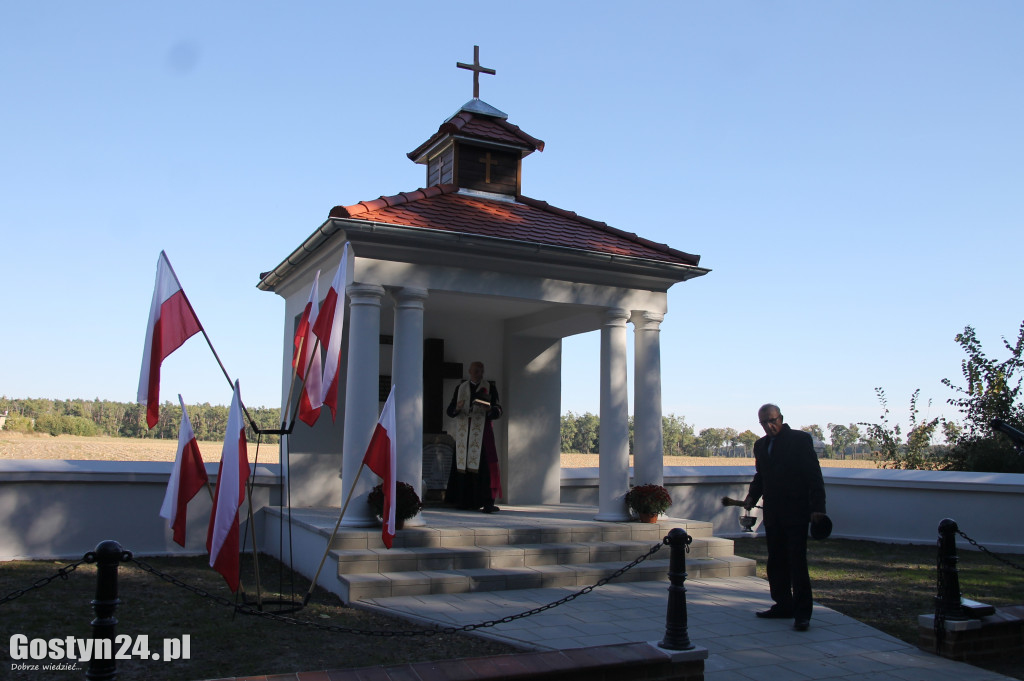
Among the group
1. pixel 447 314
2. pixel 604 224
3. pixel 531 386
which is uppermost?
pixel 604 224

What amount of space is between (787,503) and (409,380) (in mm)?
4423

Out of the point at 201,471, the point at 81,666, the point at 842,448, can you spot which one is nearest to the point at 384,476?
the point at 201,471

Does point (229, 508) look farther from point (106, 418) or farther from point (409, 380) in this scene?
point (106, 418)

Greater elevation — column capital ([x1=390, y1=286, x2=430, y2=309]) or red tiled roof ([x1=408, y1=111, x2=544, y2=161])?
red tiled roof ([x1=408, y1=111, x2=544, y2=161])

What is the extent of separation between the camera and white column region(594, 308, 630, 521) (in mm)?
10359

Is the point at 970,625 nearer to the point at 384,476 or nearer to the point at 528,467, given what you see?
the point at 384,476

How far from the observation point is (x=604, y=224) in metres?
11.5

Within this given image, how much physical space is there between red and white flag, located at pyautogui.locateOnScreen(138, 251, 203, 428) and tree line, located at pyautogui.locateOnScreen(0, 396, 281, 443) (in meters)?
47.1

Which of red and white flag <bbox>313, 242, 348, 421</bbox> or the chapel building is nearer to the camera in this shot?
red and white flag <bbox>313, 242, 348, 421</bbox>

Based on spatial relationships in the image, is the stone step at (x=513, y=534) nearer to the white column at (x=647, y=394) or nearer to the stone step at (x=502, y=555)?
the stone step at (x=502, y=555)

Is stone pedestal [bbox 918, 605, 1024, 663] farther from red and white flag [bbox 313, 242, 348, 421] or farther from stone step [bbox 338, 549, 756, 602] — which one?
red and white flag [bbox 313, 242, 348, 421]

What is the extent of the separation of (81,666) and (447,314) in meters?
7.93

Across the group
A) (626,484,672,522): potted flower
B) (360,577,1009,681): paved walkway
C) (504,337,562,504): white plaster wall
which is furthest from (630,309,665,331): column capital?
(360,577,1009,681): paved walkway

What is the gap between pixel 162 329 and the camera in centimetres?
643
